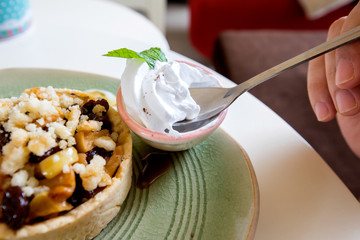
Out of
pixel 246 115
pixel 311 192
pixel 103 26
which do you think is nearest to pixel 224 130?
pixel 246 115

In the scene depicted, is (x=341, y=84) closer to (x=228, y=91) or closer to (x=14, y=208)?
(x=228, y=91)

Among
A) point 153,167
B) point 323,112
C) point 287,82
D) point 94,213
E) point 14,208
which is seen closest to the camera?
point 14,208

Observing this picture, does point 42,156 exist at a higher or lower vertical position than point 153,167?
higher

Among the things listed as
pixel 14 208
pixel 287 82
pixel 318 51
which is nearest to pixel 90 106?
pixel 14 208

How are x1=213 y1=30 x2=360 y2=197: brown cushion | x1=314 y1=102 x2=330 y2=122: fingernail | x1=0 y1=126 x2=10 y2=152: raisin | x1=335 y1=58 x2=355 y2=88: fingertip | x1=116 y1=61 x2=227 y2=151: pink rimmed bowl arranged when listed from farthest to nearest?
x1=213 y1=30 x2=360 y2=197: brown cushion, x1=314 y1=102 x2=330 y2=122: fingernail, x1=335 y1=58 x2=355 y2=88: fingertip, x1=116 y1=61 x2=227 y2=151: pink rimmed bowl, x1=0 y1=126 x2=10 y2=152: raisin

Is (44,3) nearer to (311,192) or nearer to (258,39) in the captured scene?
(258,39)

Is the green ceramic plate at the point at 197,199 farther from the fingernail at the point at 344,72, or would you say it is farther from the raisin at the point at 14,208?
the fingernail at the point at 344,72

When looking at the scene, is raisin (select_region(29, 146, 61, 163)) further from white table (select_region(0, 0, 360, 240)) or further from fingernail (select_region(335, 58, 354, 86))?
fingernail (select_region(335, 58, 354, 86))

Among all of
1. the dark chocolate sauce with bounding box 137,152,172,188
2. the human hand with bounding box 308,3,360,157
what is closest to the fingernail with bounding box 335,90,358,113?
the human hand with bounding box 308,3,360,157
